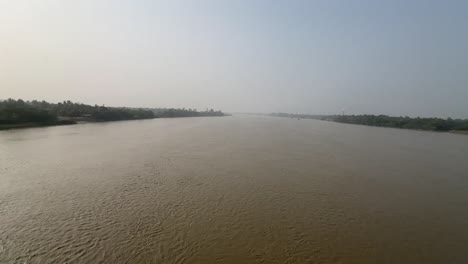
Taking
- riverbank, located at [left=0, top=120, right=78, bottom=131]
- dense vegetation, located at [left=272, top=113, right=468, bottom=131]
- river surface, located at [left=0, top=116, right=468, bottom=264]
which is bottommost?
river surface, located at [left=0, top=116, right=468, bottom=264]

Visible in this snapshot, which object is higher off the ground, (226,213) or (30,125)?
(30,125)

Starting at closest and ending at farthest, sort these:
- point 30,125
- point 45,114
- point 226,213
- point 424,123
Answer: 1. point 226,213
2. point 30,125
3. point 45,114
4. point 424,123

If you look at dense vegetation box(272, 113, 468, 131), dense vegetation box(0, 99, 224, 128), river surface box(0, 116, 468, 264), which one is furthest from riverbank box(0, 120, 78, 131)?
dense vegetation box(272, 113, 468, 131)

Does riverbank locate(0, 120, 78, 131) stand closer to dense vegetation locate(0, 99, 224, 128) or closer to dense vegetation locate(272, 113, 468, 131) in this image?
dense vegetation locate(0, 99, 224, 128)

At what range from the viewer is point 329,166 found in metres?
10.1

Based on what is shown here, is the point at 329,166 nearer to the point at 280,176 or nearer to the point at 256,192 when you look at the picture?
the point at 280,176

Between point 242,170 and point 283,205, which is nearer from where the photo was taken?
point 283,205

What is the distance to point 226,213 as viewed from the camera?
5266 mm

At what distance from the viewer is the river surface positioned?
3822 mm

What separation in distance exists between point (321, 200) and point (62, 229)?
214 inches

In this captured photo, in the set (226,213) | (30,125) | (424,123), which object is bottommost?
(226,213)

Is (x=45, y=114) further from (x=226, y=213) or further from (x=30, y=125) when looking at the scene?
(x=226, y=213)

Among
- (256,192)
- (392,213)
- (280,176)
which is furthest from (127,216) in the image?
(392,213)

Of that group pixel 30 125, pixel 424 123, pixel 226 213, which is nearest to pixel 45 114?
pixel 30 125
